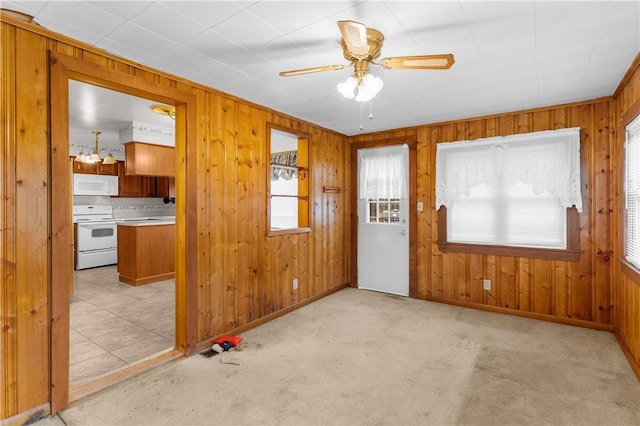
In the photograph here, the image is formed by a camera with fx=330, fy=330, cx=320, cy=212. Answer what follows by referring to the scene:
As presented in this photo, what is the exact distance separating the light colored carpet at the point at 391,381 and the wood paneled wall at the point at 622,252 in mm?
185

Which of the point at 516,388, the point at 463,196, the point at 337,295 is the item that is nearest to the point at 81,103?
the point at 337,295

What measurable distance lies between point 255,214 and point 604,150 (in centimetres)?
372

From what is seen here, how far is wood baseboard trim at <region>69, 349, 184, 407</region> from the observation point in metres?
2.23

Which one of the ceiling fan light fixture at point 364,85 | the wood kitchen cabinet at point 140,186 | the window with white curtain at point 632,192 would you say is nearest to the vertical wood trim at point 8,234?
the ceiling fan light fixture at point 364,85

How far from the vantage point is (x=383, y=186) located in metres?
4.86

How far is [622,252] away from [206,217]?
3.91 metres

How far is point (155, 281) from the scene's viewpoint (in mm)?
5461

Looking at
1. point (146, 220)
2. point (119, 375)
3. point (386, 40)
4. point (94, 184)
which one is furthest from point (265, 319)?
point (94, 184)

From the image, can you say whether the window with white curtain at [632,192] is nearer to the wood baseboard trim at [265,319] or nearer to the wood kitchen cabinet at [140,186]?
the wood baseboard trim at [265,319]

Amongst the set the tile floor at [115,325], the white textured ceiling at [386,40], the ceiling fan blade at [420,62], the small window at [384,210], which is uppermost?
the white textured ceiling at [386,40]

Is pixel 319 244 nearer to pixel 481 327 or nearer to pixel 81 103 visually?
pixel 481 327

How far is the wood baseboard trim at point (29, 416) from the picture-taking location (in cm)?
190

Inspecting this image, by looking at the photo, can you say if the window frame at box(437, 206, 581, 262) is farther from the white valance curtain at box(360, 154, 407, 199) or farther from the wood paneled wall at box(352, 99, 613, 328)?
the white valance curtain at box(360, 154, 407, 199)

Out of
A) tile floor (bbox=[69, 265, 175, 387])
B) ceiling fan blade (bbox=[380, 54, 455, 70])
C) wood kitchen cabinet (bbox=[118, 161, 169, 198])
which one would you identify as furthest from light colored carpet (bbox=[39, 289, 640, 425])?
wood kitchen cabinet (bbox=[118, 161, 169, 198])
